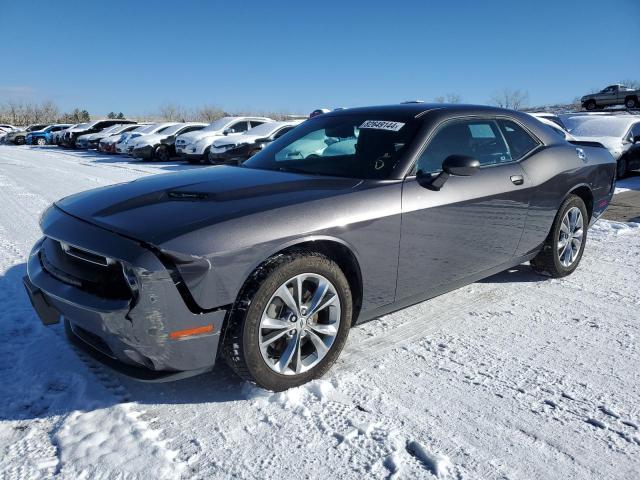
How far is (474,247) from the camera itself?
3338mm

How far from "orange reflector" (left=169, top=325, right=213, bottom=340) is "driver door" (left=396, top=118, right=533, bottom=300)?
3.94ft

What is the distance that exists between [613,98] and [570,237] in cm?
3355

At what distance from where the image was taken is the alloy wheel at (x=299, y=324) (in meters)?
2.43

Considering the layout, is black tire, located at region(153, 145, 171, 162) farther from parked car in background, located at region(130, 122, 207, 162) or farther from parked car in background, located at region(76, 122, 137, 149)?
parked car in background, located at region(76, 122, 137, 149)

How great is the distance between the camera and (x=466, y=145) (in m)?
3.51

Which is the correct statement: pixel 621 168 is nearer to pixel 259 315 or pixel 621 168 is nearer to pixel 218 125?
pixel 259 315

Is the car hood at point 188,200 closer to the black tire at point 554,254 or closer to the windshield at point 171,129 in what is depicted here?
the black tire at point 554,254

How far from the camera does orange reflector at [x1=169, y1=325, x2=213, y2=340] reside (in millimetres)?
2162

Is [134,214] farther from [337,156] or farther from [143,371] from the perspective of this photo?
[337,156]

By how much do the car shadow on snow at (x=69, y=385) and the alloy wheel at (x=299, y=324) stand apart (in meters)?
0.26

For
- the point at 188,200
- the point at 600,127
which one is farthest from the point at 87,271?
the point at 600,127

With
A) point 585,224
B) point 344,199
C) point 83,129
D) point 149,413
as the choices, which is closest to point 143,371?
point 149,413

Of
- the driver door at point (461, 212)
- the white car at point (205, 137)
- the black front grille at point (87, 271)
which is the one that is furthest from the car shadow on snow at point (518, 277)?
the white car at point (205, 137)

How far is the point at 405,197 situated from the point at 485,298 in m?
1.39
